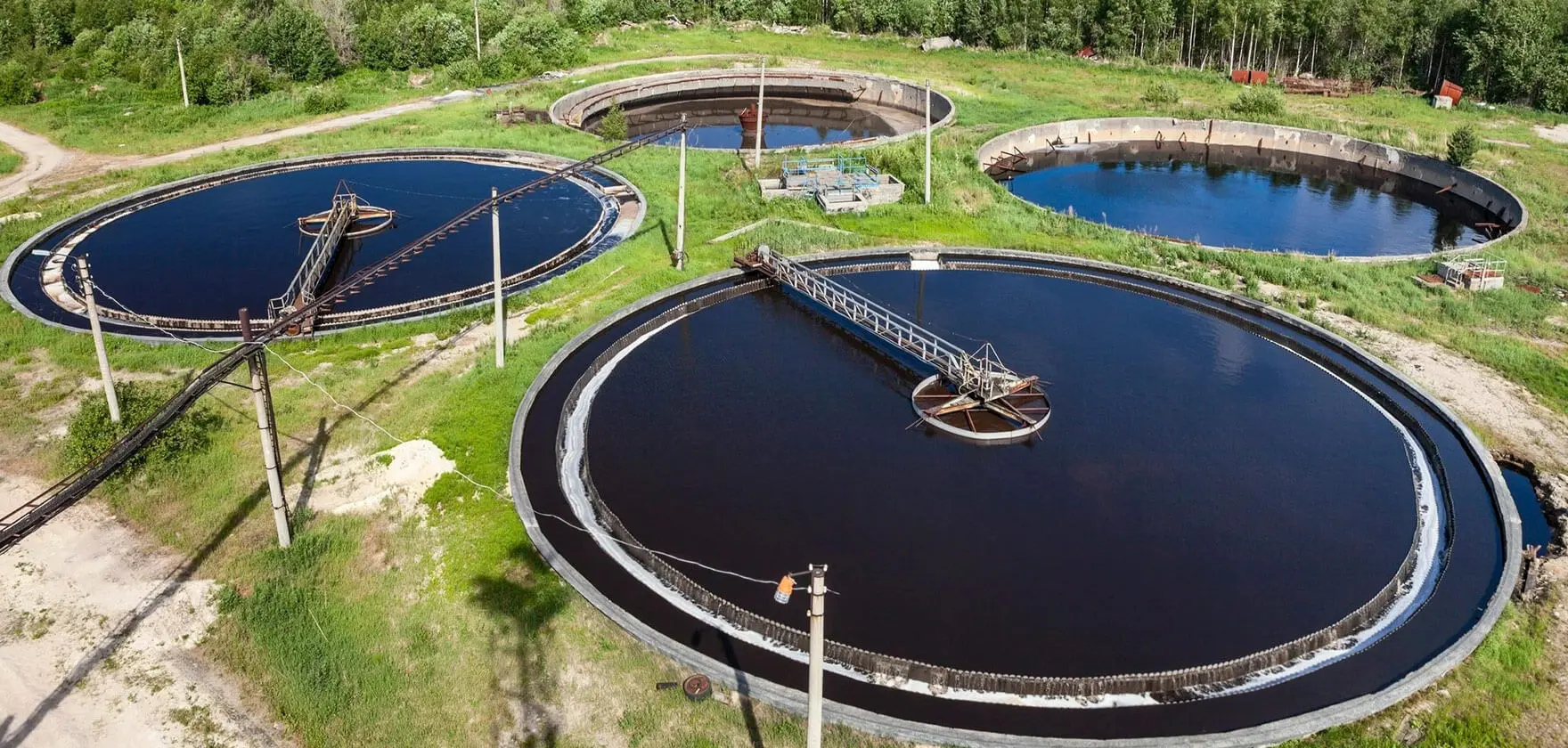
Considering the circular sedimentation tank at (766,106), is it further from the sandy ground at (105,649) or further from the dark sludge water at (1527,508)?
the sandy ground at (105,649)

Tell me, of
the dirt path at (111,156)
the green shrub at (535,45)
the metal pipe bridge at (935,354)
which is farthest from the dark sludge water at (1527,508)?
the green shrub at (535,45)

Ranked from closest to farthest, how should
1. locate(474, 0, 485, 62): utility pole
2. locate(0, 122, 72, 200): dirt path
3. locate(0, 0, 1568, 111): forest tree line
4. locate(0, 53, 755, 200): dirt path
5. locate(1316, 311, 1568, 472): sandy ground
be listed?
locate(1316, 311, 1568, 472): sandy ground
locate(0, 122, 72, 200): dirt path
locate(0, 53, 755, 200): dirt path
locate(0, 0, 1568, 111): forest tree line
locate(474, 0, 485, 62): utility pole

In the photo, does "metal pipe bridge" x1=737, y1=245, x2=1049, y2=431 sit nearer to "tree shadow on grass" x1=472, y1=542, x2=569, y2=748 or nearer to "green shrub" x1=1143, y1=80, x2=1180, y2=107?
"tree shadow on grass" x1=472, y1=542, x2=569, y2=748

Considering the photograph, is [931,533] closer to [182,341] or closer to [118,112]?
[182,341]

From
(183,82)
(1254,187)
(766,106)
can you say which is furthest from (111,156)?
(1254,187)

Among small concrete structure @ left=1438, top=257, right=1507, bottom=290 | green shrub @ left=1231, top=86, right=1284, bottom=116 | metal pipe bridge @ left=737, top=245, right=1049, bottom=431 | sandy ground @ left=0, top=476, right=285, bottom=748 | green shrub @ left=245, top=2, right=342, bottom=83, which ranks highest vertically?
green shrub @ left=245, top=2, right=342, bottom=83

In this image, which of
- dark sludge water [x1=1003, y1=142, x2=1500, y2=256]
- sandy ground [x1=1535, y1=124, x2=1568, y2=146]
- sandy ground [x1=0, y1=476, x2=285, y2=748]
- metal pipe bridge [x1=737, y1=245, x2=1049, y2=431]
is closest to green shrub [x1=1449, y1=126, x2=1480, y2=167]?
dark sludge water [x1=1003, y1=142, x2=1500, y2=256]

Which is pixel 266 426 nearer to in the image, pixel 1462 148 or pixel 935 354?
pixel 935 354

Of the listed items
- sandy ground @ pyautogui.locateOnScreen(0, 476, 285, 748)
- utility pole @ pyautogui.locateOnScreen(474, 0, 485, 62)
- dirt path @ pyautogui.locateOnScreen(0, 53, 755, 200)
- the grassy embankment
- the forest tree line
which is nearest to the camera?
sandy ground @ pyautogui.locateOnScreen(0, 476, 285, 748)
